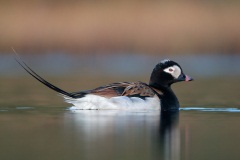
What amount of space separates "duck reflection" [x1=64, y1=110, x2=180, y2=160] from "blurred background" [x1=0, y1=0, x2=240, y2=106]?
944 cm

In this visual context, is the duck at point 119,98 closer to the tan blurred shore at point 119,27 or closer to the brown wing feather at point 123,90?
the brown wing feather at point 123,90

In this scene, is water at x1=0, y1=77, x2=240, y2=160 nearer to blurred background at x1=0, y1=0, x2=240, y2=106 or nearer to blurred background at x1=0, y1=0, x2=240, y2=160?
blurred background at x1=0, y1=0, x2=240, y2=160

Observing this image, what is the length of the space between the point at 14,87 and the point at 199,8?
805 centimetres

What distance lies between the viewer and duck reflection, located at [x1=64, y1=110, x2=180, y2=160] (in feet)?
29.0

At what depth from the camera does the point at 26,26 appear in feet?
74.6

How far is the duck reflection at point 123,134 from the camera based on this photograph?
8.83m

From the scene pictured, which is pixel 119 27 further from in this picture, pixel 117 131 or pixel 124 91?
pixel 117 131

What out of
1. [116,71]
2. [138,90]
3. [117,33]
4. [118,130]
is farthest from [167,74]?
[117,33]

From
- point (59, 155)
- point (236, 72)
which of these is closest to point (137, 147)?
point (59, 155)

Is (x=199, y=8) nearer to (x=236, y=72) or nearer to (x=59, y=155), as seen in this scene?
(x=236, y=72)

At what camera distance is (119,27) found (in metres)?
22.9

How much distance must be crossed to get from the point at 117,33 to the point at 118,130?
1266 centimetres

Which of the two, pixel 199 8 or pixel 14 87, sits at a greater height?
pixel 199 8

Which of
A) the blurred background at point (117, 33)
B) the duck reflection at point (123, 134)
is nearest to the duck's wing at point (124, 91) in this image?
the duck reflection at point (123, 134)
